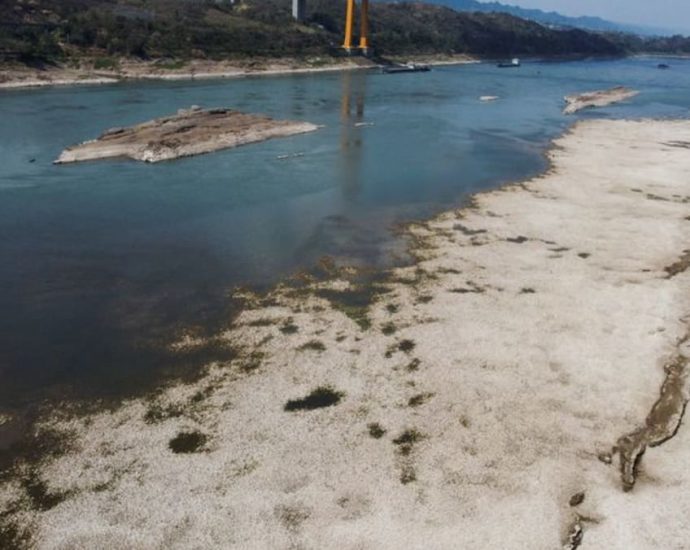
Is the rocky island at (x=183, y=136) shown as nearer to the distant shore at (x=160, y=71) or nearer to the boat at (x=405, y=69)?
the distant shore at (x=160, y=71)

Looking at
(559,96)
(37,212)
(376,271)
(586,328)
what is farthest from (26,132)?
(559,96)

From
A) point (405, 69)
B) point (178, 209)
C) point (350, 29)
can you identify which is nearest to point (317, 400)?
point (178, 209)

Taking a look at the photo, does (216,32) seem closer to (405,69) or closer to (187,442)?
(405,69)

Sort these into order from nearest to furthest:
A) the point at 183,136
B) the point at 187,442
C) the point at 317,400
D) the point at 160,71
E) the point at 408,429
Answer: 1. the point at 187,442
2. the point at 408,429
3. the point at 317,400
4. the point at 183,136
5. the point at 160,71

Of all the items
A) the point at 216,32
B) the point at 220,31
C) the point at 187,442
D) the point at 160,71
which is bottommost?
the point at 187,442

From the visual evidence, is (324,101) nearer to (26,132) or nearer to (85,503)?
(26,132)

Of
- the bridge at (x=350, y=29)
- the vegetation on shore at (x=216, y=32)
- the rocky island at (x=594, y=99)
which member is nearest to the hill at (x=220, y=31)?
the vegetation on shore at (x=216, y=32)
